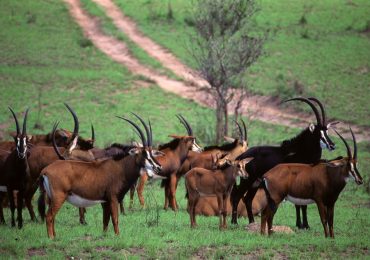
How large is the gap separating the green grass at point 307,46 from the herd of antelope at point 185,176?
15748 mm

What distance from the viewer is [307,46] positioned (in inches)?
1581

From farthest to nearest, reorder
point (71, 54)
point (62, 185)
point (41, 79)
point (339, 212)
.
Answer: point (71, 54)
point (41, 79)
point (339, 212)
point (62, 185)

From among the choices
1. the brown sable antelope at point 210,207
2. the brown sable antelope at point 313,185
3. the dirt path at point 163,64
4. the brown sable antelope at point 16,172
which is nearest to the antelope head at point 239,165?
the brown sable antelope at point 210,207

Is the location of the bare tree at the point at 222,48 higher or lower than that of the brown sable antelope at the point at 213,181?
higher

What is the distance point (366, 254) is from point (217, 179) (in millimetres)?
3380

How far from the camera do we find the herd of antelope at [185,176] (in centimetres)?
1333

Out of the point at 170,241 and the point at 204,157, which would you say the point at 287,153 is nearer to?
the point at 204,157

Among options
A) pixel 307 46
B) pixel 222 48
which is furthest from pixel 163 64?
pixel 222 48

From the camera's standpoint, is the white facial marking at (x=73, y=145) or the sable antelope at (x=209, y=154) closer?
the white facial marking at (x=73, y=145)

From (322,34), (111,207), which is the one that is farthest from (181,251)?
(322,34)

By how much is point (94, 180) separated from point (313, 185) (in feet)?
12.4

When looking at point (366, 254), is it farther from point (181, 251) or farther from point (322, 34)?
point (322, 34)

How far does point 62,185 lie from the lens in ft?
42.8

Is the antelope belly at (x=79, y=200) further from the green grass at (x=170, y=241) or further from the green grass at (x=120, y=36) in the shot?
the green grass at (x=120, y=36)
